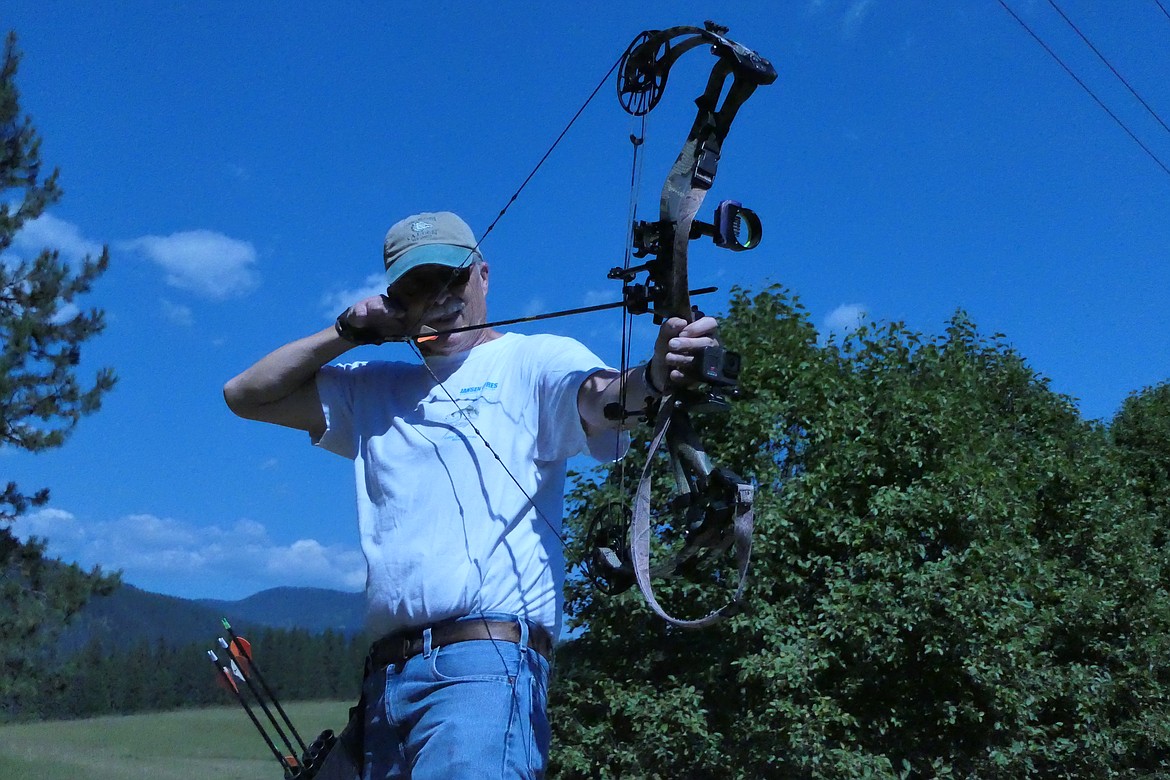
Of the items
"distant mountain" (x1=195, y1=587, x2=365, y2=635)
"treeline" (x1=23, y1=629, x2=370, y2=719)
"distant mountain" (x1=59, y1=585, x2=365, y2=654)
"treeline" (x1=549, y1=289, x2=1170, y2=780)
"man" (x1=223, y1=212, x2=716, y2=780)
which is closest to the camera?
"man" (x1=223, y1=212, x2=716, y2=780)

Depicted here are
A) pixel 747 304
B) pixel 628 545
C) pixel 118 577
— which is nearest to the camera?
pixel 628 545

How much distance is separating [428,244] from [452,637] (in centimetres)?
100

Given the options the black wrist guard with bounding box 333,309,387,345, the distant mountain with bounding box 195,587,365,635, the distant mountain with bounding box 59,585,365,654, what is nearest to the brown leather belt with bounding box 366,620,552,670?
the black wrist guard with bounding box 333,309,387,345

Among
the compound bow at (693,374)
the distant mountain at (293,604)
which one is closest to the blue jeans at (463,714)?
the compound bow at (693,374)

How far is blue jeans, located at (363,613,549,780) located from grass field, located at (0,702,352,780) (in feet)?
22.7

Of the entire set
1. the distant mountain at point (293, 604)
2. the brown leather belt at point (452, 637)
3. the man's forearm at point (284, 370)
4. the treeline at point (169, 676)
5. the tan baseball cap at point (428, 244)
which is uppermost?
the distant mountain at point (293, 604)

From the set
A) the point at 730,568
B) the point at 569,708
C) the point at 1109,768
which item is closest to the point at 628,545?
the point at 730,568

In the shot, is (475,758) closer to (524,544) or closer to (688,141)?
(524,544)

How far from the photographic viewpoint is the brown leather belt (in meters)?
2.66

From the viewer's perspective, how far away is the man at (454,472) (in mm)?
2607

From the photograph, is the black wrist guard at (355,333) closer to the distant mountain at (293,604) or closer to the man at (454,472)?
the man at (454,472)

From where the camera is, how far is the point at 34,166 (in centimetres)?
1459

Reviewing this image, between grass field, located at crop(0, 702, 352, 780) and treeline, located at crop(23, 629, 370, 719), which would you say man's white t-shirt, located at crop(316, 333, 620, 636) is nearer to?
treeline, located at crop(23, 629, 370, 719)

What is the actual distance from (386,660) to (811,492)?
9.28 m
